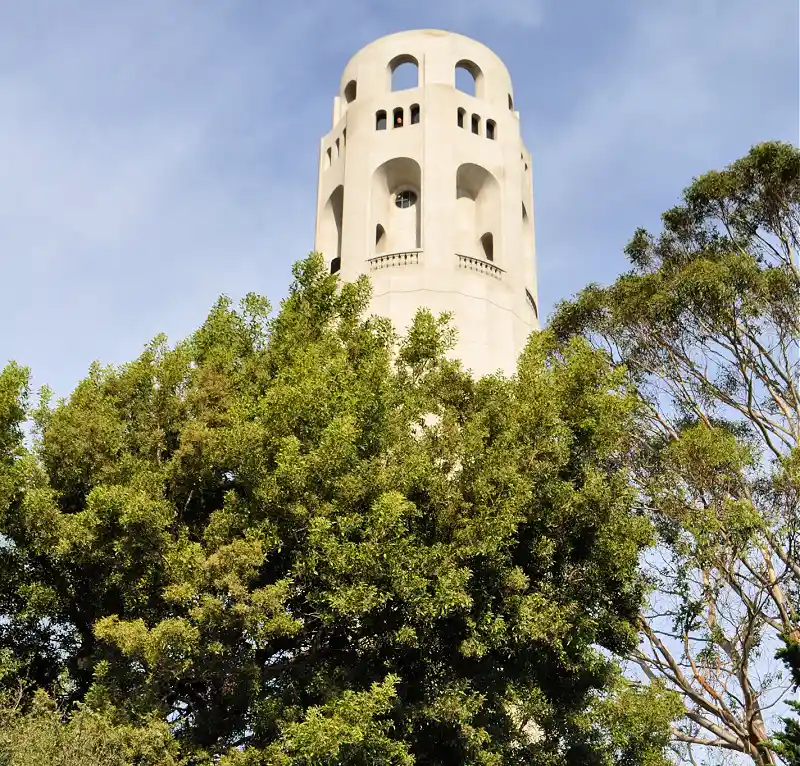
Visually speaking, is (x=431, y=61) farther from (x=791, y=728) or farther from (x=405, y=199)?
(x=791, y=728)

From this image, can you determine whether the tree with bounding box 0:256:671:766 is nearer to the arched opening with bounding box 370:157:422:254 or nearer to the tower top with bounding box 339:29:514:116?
the arched opening with bounding box 370:157:422:254

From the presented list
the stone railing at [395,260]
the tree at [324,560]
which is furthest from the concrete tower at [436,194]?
the tree at [324,560]

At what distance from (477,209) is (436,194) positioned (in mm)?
2182

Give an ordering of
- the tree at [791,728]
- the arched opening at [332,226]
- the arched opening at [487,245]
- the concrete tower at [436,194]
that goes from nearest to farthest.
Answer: the tree at [791,728] < the concrete tower at [436,194] < the arched opening at [487,245] < the arched opening at [332,226]

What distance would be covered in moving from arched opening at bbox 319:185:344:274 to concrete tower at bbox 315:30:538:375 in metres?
0.04

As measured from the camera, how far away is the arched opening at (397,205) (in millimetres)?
27422

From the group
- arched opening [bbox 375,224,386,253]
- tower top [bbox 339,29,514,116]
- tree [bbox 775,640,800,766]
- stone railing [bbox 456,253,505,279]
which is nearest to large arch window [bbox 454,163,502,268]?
stone railing [bbox 456,253,505,279]

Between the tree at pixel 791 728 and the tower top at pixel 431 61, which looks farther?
the tower top at pixel 431 61

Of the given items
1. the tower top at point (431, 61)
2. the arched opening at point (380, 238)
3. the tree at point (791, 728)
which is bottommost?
the tree at point (791, 728)

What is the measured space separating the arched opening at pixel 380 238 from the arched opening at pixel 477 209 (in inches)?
87.0

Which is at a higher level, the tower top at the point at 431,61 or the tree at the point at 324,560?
the tower top at the point at 431,61

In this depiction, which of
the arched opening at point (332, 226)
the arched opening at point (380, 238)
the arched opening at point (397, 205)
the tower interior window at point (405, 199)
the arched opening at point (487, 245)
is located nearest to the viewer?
the arched opening at point (397, 205)

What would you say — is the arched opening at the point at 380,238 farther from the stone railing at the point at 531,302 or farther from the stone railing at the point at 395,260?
the stone railing at the point at 531,302

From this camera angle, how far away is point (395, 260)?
84.6ft
